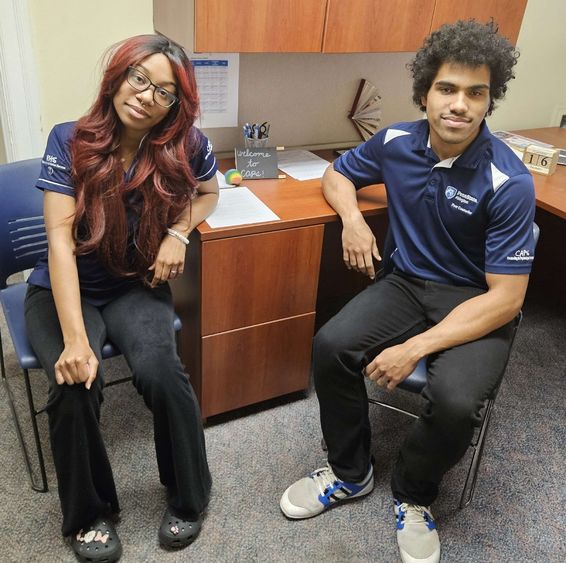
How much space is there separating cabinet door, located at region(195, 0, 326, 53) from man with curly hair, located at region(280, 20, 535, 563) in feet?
1.16

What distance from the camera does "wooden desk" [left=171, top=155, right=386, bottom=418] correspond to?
1680 mm

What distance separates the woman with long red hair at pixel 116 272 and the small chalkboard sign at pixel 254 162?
39cm

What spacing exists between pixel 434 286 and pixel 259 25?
879 millimetres

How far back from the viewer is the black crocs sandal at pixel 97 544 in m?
1.46

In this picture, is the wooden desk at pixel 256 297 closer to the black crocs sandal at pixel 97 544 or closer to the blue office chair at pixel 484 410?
the blue office chair at pixel 484 410

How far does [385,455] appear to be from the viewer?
6.22ft

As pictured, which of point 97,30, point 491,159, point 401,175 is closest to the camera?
point 491,159

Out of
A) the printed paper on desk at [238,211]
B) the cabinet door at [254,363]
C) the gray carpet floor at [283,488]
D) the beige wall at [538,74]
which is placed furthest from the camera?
the beige wall at [538,74]

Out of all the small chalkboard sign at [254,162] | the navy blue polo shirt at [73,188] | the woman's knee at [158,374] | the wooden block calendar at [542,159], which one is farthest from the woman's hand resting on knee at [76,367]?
the wooden block calendar at [542,159]

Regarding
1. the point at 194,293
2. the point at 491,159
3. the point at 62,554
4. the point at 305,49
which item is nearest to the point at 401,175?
the point at 491,159

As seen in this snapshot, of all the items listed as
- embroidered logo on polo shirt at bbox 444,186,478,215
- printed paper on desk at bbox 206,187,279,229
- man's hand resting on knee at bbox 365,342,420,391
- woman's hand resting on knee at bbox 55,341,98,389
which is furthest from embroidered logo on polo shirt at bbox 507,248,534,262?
woman's hand resting on knee at bbox 55,341,98,389

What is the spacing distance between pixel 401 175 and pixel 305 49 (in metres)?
0.49

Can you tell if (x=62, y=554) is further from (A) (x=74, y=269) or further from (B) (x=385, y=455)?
(B) (x=385, y=455)

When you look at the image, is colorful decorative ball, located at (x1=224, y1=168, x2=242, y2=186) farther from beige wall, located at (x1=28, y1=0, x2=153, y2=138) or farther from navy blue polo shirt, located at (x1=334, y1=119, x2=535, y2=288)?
beige wall, located at (x1=28, y1=0, x2=153, y2=138)
